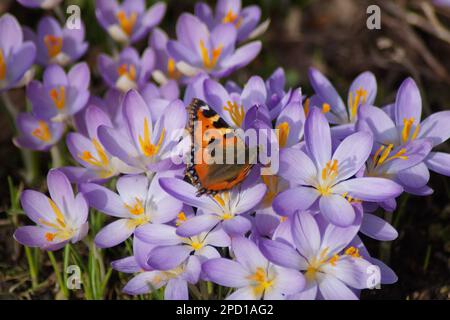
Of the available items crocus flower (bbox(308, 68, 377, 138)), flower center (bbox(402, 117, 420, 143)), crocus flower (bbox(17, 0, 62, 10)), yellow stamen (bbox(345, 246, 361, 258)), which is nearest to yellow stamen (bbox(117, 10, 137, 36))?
crocus flower (bbox(17, 0, 62, 10))

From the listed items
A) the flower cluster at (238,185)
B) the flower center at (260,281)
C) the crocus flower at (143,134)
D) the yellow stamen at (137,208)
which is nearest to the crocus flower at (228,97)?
the flower cluster at (238,185)

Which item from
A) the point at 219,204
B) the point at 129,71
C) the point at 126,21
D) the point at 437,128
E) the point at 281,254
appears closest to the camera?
the point at 281,254

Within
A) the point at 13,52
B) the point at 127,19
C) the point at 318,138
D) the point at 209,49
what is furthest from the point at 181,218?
the point at 127,19

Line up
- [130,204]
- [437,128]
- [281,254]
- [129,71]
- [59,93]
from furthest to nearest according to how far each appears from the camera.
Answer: [129,71] < [59,93] < [437,128] < [130,204] < [281,254]

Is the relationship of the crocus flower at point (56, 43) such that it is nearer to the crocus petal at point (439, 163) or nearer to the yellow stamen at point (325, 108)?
the yellow stamen at point (325, 108)

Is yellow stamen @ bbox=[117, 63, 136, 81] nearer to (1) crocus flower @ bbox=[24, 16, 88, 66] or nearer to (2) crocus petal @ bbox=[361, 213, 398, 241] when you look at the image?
(1) crocus flower @ bbox=[24, 16, 88, 66]

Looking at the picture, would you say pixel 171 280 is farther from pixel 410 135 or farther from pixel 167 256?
pixel 410 135

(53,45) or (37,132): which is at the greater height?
(53,45)
